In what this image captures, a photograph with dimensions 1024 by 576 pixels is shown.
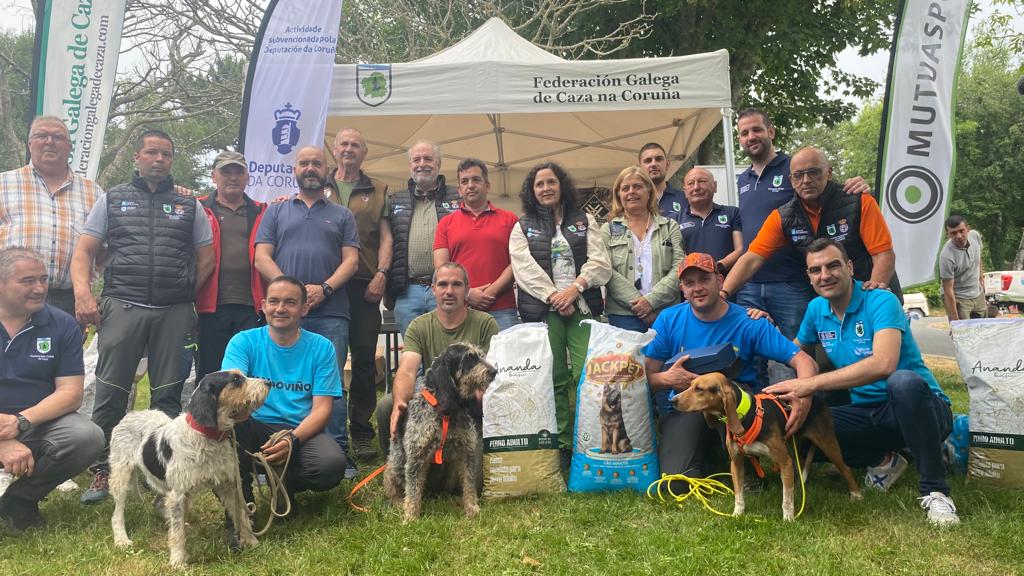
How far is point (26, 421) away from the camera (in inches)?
120

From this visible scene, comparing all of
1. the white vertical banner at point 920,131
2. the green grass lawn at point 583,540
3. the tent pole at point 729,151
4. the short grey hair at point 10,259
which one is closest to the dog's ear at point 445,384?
the green grass lawn at point 583,540

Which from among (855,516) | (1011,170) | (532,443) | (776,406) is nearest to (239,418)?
(532,443)

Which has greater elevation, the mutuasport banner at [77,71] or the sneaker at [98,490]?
the mutuasport banner at [77,71]

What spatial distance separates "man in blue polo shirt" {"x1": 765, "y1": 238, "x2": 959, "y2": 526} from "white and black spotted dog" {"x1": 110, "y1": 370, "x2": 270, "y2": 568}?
2443 mm

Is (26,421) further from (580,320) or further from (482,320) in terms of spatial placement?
(580,320)

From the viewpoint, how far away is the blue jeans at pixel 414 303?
429 centimetres

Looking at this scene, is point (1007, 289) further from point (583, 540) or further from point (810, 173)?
point (583, 540)

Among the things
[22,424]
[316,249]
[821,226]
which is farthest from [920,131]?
[22,424]

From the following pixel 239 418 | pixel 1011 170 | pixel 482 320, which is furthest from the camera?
pixel 1011 170

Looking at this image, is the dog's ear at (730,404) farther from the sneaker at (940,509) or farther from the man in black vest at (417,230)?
the man in black vest at (417,230)

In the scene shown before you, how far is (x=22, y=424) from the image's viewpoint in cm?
303

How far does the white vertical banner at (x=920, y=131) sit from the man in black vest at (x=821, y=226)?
143cm

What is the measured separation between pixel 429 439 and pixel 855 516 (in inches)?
79.6

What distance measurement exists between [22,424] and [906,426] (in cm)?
417
